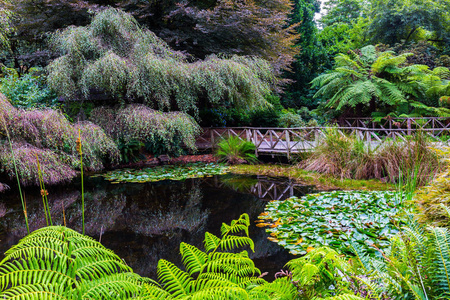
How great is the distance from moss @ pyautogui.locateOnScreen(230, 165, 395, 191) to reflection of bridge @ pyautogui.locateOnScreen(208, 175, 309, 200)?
400mm

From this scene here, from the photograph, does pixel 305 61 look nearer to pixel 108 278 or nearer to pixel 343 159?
pixel 343 159

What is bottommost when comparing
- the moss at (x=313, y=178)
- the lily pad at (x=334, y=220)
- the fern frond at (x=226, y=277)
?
the moss at (x=313, y=178)

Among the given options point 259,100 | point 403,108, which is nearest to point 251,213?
point 259,100

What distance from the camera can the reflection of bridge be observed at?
595cm

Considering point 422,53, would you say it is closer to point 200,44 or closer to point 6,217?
point 200,44

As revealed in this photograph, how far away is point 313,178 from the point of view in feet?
23.2

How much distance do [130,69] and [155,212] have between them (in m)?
5.04

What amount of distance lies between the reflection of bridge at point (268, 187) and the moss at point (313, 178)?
15.7 inches

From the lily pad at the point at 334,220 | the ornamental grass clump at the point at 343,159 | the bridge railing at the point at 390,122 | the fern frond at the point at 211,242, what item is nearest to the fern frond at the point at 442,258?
the fern frond at the point at 211,242

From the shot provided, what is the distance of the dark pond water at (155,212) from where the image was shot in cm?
364

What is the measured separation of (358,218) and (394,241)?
256 cm

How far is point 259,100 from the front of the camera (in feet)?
34.7

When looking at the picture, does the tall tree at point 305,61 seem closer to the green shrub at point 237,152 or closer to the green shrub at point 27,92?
the green shrub at point 237,152

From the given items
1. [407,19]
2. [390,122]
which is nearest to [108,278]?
[390,122]
